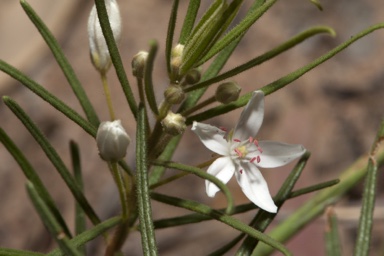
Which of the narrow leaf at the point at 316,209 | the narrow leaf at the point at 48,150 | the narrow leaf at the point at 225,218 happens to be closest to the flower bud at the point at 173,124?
the narrow leaf at the point at 225,218

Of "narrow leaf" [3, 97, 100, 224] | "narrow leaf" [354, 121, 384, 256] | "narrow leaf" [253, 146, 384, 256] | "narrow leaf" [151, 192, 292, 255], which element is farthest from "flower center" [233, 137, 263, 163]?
"narrow leaf" [253, 146, 384, 256]

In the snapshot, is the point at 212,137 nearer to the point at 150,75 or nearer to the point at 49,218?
the point at 150,75

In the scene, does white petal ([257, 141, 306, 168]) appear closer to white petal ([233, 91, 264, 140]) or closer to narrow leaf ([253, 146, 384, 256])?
white petal ([233, 91, 264, 140])

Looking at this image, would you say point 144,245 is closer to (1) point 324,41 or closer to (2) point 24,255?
(2) point 24,255

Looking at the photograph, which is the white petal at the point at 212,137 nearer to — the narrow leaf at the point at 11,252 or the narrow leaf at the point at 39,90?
the narrow leaf at the point at 39,90

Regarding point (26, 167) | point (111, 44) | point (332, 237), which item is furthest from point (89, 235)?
point (332, 237)

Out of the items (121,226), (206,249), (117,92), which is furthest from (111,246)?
(117,92)
